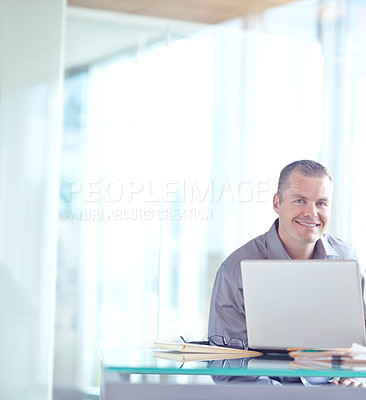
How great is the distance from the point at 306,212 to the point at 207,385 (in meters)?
1.06

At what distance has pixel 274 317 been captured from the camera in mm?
2229

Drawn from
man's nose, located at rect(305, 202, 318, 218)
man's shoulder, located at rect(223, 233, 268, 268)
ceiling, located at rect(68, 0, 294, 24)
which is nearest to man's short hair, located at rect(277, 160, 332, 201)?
man's nose, located at rect(305, 202, 318, 218)

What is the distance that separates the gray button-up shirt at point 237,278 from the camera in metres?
2.63

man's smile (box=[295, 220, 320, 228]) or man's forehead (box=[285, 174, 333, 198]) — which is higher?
man's forehead (box=[285, 174, 333, 198])

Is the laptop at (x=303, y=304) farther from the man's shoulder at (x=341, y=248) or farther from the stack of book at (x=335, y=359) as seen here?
the man's shoulder at (x=341, y=248)

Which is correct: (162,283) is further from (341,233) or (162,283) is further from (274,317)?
(274,317)

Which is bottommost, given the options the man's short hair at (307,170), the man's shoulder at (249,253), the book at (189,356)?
the book at (189,356)

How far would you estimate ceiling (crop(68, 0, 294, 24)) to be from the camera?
4535 mm

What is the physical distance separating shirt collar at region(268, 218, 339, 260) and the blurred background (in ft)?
5.62

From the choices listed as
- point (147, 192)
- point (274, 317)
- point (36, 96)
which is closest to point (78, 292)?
point (147, 192)

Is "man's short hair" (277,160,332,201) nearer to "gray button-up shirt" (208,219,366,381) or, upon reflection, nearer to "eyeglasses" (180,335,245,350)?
"gray button-up shirt" (208,219,366,381)

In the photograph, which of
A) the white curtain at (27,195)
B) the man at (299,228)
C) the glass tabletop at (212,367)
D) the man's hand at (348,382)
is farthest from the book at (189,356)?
the white curtain at (27,195)

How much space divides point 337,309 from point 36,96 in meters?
2.60

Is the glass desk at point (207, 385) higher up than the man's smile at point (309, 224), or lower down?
lower down
